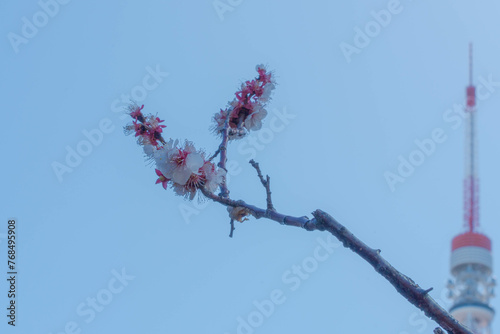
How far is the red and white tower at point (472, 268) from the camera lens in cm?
6355

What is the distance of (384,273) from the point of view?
2.93 metres

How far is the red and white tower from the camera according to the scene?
63.5 metres

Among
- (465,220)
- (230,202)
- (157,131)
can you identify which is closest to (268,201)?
(230,202)

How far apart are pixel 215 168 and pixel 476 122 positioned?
6569 cm

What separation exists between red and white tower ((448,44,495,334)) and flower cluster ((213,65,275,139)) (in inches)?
2374

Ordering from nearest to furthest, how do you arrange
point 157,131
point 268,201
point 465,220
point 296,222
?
Result: point 296,222 → point 268,201 → point 157,131 → point 465,220

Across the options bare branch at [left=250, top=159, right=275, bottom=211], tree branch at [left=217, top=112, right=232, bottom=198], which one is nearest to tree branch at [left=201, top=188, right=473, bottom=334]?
bare branch at [left=250, top=159, right=275, bottom=211]

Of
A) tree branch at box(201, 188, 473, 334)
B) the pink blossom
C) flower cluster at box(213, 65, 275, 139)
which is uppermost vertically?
flower cluster at box(213, 65, 275, 139)

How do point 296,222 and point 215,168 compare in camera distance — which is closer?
point 296,222

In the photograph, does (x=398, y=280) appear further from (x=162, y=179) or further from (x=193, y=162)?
(x=162, y=179)

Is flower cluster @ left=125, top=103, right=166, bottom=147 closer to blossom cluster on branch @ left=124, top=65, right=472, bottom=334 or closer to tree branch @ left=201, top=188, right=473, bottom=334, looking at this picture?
blossom cluster on branch @ left=124, top=65, right=472, bottom=334

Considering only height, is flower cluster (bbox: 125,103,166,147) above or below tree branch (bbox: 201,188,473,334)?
above

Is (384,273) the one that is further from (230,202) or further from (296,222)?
(230,202)

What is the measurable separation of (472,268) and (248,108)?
6322 centimetres
